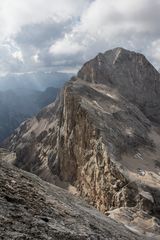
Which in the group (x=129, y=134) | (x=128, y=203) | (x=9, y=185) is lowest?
(x=128, y=203)

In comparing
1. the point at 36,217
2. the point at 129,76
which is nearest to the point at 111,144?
the point at 36,217

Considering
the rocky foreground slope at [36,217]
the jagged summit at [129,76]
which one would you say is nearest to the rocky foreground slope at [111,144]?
the jagged summit at [129,76]

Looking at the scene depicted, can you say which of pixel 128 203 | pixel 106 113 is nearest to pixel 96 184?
pixel 128 203

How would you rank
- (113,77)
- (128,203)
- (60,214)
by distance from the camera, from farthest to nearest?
(113,77), (128,203), (60,214)

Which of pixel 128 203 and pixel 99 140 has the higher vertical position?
pixel 99 140

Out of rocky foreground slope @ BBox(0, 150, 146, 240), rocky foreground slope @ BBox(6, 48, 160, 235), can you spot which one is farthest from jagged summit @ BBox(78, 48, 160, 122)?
rocky foreground slope @ BBox(0, 150, 146, 240)

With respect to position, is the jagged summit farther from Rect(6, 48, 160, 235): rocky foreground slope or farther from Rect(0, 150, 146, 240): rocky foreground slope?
Rect(0, 150, 146, 240): rocky foreground slope

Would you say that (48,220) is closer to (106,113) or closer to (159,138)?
(106,113)

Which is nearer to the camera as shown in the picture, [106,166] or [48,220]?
[48,220]
